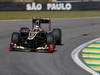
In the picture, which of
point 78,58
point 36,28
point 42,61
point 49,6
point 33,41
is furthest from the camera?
point 49,6

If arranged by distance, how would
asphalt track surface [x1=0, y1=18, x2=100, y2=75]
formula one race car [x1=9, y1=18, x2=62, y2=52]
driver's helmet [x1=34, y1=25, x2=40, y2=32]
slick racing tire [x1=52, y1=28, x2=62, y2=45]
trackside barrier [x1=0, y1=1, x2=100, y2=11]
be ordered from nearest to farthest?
asphalt track surface [x1=0, y1=18, x2=100, y2=75] < formula one race car [x1=9, y1=18, x2=62, y2=52] < driver's helmet [x1=34, y1=25, x2=40, y2=32] < slick racing tire [x1=52, y1=28, x2=62, y2=45] < trackside barrier [x1=0, y1=1, x2=100, y2=11]

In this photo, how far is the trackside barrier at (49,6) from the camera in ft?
119

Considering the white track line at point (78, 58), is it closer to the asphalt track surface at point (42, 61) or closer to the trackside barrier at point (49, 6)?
Result: the asphalt track surface at point (42, 61)

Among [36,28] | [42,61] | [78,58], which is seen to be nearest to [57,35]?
[36,28]

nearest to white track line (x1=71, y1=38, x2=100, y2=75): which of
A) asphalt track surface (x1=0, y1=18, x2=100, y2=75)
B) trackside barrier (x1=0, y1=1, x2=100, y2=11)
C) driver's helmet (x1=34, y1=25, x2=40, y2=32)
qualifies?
asphalt track surface (x1=0, y1=18, x2=100, y2=75)

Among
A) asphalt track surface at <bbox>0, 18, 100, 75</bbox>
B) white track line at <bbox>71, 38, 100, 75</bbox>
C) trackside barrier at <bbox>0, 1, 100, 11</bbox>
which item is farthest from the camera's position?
trackside barrier at <bbox>0, 1, 100, 11</bbox>

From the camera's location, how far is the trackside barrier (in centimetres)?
3634

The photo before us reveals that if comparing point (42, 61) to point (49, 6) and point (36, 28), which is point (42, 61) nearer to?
point (36, 28)

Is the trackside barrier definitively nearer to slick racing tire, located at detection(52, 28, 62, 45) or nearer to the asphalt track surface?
the asphalt track surface

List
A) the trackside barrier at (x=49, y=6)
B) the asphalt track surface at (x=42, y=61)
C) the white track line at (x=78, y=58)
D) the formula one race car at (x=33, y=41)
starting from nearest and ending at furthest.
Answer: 1. the asphalt track surface at (x=42, y=61)
2. the white track line at (x=78, y=58)
3. the formula one race car at (x=33, y=41)
4. the trackside barrier at (x=49, y=6)

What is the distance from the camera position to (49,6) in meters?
37.3

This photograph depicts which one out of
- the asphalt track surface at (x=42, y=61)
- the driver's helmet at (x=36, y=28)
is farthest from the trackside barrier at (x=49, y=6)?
the driver's helmet at (x=36, y=28)

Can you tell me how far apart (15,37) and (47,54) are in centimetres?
180

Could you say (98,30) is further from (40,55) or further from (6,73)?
(6,73)
